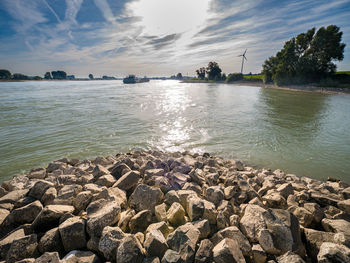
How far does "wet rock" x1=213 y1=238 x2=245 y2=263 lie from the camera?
2.01 metres

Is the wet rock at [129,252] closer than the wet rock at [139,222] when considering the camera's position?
Yes

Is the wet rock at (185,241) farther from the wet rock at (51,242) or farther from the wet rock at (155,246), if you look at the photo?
the wet rock at (51,242)

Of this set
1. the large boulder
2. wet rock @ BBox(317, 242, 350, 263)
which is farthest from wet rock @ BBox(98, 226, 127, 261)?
wet rock @ BBox(317, 242, 350, 263)

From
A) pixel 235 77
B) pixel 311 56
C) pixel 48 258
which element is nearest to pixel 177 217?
pixel 48 258

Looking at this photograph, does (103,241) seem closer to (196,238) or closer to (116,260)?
(116,260)

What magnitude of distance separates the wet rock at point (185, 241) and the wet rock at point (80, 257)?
1.04 meters

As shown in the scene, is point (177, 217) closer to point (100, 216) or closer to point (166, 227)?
point (166, 227)

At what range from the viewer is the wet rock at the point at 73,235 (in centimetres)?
227

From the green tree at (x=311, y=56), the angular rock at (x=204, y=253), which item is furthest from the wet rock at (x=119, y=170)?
the green tree at (x=311, y=56)

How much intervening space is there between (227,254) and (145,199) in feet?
5.73

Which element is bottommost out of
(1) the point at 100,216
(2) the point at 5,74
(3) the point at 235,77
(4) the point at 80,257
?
(4) the point at 80,257

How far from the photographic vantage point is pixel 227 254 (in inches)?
79.5

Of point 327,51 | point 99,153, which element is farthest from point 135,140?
point 327,51

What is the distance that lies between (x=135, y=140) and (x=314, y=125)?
1497 cm
